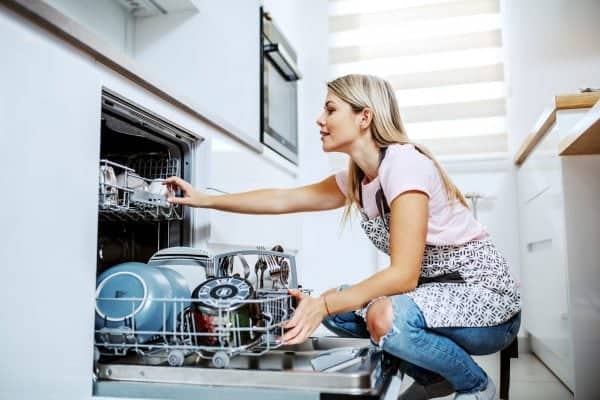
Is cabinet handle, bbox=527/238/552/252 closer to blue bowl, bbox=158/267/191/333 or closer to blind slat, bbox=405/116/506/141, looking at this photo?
blind slat, bbox=405/116/506/141

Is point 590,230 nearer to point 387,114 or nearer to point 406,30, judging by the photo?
point 387,114

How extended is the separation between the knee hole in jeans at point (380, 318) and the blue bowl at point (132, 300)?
0.42 metres

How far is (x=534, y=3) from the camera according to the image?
2697 millimetres

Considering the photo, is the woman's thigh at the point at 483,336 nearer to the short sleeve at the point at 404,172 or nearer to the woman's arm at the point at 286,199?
the short sleeve at the point at 404,172

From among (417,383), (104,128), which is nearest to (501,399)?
(417,383)

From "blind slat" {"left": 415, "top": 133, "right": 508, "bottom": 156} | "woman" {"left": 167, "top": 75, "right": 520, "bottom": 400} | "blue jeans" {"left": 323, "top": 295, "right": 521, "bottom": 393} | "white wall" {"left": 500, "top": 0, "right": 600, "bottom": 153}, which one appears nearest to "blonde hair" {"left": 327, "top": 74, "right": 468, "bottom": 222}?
"woman" {"left": 167, "top": 75, "right": 520, "bottom": 400}

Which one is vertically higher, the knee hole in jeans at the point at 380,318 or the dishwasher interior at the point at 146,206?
the dishwasher interior at the point at 146,206

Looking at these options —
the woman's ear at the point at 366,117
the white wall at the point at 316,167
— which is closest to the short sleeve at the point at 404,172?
the woman's ear at the point at 366,117

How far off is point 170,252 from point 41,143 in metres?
0.45

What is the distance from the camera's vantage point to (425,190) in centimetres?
118

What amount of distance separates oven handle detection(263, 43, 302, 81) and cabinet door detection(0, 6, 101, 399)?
1.36m

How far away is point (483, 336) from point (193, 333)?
69 centimetres

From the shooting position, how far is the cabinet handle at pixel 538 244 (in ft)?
6.39

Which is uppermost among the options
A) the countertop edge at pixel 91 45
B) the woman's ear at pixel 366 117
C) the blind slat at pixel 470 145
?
the blind slat at pixel 470 145
